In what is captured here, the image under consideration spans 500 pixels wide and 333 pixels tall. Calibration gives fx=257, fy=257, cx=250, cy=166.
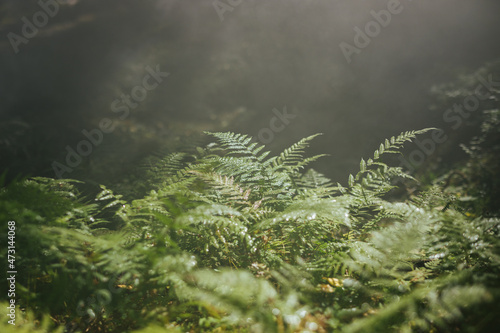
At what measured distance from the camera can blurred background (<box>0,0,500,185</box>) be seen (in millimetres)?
5031

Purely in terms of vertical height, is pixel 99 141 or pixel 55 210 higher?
pixel 99 141

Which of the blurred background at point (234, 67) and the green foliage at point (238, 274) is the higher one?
the blurred background at point (234, 67)

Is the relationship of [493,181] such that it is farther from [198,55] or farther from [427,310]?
[198,55]

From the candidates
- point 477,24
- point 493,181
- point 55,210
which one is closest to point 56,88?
point 55,210

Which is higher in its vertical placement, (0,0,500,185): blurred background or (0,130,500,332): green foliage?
(0,0,500,185): blurred background

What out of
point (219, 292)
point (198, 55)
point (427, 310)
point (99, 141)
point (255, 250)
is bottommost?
point (427, 310)

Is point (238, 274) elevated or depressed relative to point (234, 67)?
depressed

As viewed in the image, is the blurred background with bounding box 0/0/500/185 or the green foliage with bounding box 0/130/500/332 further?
the blurred background with bounding box 0/0/500/185

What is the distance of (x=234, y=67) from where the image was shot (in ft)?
19.6

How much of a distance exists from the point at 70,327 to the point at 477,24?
889cm

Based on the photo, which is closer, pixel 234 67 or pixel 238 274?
pixel 238 274

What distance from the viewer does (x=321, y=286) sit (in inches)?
58.8

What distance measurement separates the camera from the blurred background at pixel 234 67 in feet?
16.5

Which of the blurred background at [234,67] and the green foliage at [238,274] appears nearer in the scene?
the green foliage at [238,274]
